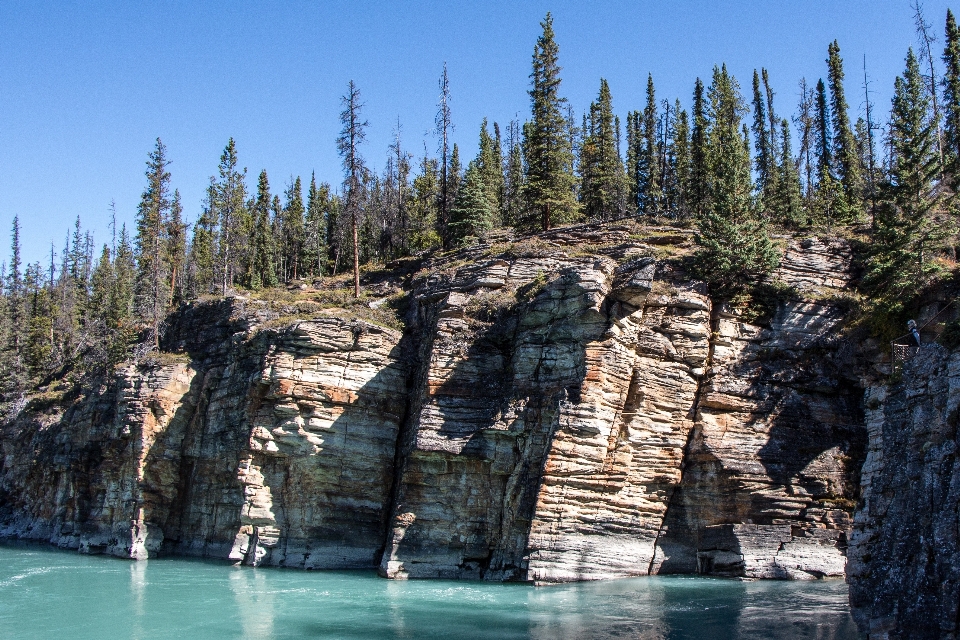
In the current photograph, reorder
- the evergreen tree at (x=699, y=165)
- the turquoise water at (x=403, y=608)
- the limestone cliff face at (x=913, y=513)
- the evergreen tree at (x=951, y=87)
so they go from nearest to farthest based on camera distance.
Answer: the limestone cliff face at (x=913, y=513), the turquoise water at (x=403, y=608), the evergreen tree at (x=951, y=87), the evergreen tree at (x=699, y=165)

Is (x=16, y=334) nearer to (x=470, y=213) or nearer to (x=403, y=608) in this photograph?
(x=470, y=213)

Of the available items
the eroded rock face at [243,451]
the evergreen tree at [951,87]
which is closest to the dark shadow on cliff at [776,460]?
the eroded rock face at [243,451]

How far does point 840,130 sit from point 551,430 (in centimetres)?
4013

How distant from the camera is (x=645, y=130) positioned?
201ft

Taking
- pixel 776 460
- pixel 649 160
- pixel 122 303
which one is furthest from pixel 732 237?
pixel 122 303

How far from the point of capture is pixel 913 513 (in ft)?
51.1

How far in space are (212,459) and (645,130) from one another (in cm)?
4215

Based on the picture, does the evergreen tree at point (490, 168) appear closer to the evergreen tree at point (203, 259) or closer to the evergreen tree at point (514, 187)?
the evergreen tree at point (514, 187)

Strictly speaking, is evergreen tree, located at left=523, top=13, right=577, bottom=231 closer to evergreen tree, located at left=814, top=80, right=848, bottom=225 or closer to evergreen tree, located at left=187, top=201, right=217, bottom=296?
evergreen tree, located at left=814, top=80, right=848, bottom=225

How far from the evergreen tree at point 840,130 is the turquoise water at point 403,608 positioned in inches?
1296

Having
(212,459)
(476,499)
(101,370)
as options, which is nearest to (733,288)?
(476,499)

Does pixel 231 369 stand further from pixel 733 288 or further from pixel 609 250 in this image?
pixel 733 288

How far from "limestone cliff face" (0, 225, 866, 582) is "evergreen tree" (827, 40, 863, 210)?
1991cm

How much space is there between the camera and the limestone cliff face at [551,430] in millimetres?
27828
